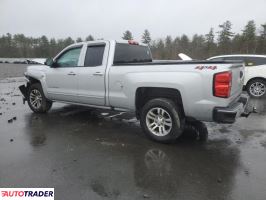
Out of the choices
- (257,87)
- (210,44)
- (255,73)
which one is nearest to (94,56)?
(255,73)

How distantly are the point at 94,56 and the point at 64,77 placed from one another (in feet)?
3.66

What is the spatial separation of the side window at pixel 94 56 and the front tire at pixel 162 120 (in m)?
1.68

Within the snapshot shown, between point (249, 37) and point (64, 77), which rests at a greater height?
point (249, 37)

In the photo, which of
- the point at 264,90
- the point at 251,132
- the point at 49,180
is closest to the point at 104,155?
the point at 49,180

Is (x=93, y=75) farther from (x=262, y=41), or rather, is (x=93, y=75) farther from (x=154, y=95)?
(x=262, y=41)

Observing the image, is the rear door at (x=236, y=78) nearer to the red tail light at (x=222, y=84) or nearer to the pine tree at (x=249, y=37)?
the red tail light at (x=222, y=84)

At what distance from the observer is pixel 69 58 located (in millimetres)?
6887

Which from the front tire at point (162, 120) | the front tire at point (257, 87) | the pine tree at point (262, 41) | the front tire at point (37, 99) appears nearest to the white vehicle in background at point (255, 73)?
the front tire at point (257, 87)

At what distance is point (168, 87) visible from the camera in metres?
4.85

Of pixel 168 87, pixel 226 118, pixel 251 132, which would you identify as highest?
pixel 168 87

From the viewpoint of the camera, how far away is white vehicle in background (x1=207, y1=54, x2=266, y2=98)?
1033 cm

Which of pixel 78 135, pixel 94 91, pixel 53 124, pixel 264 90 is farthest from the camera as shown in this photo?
pixel 264 90

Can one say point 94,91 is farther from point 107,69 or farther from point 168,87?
point 168,87

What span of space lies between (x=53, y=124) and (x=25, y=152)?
1903 millimetres
